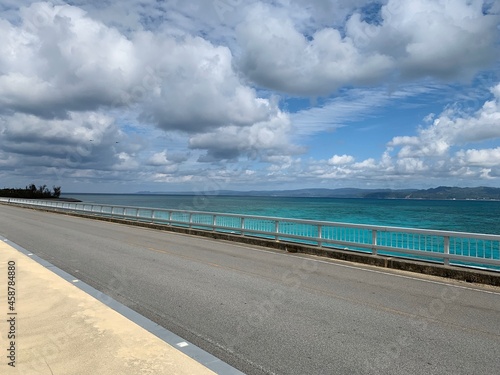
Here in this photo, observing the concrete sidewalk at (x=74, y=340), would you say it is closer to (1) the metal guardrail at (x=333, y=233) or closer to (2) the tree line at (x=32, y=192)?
(1) the metal guardrail at (x=333, y=233)

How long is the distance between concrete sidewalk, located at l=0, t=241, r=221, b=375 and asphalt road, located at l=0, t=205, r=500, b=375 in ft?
2.20

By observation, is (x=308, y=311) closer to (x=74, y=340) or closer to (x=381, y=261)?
(x=74, y=340)

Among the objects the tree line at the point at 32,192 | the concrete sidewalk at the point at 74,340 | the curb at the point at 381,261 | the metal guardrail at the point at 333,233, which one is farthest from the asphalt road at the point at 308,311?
the tree line at the point at 32,192

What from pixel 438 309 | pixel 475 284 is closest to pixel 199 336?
pixel 438 309

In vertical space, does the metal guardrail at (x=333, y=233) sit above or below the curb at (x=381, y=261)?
above

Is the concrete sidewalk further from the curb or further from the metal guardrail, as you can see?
the curb

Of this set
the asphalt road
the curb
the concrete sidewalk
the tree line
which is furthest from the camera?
the tree line

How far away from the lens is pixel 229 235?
18922mm

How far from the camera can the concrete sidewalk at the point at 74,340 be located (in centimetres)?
448

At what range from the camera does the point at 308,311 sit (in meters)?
7.09

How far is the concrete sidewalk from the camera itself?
448 cm

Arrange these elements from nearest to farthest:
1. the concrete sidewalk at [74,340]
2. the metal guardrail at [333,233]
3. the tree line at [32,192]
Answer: the concrete sidewalk at [74,340] < the metal guardrail at [333,233] < the tree line at [32,192]

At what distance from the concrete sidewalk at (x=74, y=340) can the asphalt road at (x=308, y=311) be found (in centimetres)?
67

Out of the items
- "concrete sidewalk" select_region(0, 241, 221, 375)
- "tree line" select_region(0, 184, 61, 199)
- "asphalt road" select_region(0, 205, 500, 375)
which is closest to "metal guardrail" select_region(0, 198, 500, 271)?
"asphalt road" select_region(0, 205, 500, 375)
